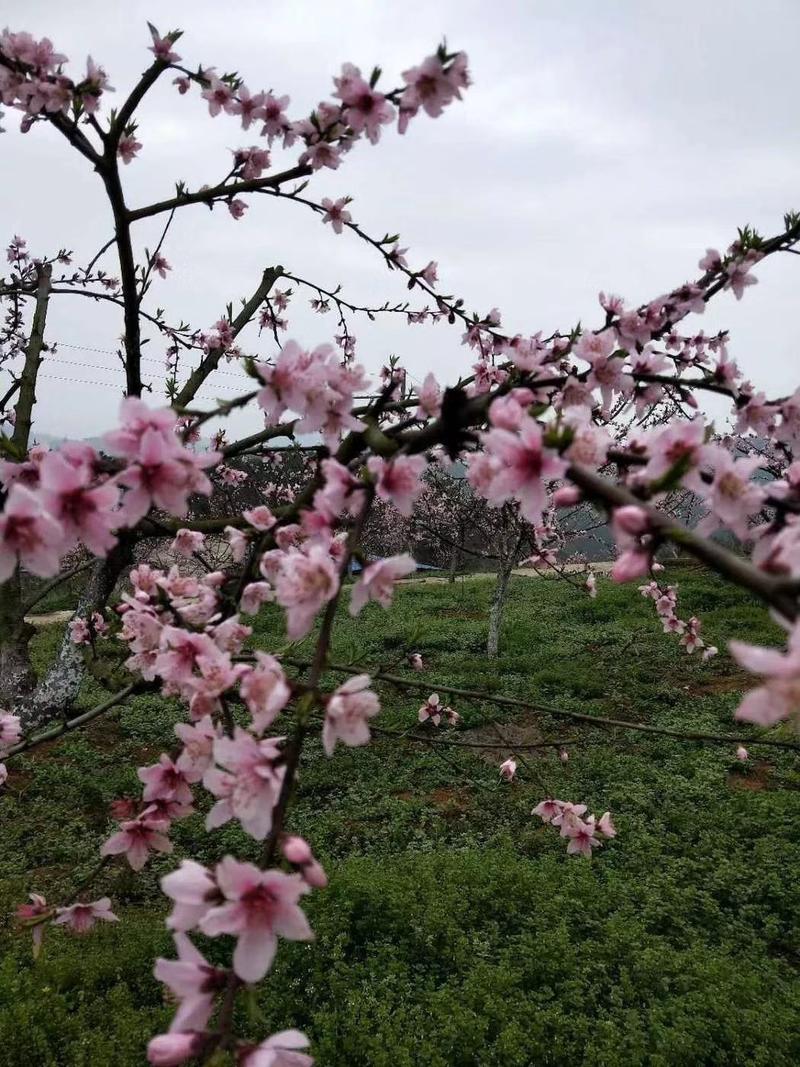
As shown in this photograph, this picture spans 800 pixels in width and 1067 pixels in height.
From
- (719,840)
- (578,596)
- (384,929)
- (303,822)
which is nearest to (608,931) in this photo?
(384,929)

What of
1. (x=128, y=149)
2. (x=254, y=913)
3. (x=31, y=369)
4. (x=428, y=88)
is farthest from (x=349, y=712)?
(x=31, y=369)

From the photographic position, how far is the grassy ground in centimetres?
284

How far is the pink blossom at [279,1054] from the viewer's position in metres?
0.79

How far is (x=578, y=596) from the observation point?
1241 cm

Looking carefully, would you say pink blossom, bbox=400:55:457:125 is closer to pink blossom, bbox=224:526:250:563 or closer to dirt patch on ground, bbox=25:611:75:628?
pink blossom, bbox=224:526:250:563

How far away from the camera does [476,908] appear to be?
3748 millimetres

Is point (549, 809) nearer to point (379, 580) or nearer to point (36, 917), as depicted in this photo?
point (36, 917)

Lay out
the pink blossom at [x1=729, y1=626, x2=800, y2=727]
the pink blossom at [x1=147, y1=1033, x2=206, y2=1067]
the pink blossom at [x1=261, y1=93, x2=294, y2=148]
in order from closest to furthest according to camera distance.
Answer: the pink blossom at [x1=729, y1=626, x2=800, y2=727]
the pink blossom at [x1=147, y1=1033, x2=206, y2=1067]
the pink blossom at [x1=261, y1=93, x2=294, y2=148]

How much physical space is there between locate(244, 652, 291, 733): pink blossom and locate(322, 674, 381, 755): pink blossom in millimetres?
74

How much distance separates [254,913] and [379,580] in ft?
1.65

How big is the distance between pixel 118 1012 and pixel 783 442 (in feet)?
11.1

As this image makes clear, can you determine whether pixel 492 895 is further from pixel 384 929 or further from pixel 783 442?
pixel 783 442

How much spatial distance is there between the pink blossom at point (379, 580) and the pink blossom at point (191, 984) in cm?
50

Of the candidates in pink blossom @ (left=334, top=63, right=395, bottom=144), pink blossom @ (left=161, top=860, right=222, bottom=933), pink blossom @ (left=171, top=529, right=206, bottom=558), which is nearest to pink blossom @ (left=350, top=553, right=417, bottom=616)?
pink blossom @ (left=161, top=860, right=222, bottom=933)
